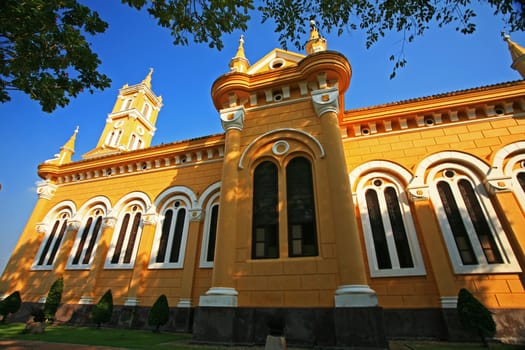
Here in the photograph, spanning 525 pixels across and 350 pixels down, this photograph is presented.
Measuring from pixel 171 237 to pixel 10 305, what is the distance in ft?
25.3

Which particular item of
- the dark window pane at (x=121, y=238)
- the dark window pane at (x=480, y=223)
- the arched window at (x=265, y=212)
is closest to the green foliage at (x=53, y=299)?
the dark window pane at (x=121, y=238)

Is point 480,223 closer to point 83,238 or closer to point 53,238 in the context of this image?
point 83,238

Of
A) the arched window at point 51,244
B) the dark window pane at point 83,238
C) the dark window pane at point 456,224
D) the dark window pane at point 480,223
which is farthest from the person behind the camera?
the arched window at point 51,244

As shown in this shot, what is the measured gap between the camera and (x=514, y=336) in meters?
6.97

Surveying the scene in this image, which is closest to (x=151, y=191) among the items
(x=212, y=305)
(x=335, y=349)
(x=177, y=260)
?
(x=177, y=260)

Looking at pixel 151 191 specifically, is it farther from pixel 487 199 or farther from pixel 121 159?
pixel 487 199

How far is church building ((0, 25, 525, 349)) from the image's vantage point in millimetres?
7066

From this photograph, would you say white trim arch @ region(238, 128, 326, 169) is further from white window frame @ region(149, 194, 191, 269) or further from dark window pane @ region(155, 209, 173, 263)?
dark window pane @ region(155, 209, 173, 263)

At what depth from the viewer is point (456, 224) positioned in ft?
29.0

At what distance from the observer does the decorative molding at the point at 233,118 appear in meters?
9.84

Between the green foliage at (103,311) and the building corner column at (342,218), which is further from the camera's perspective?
the green foliage at (103,311)

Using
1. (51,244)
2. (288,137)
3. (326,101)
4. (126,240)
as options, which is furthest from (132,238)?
(326,101)

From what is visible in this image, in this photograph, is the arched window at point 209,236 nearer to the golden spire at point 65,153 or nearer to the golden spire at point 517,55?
the golden spire at point 65,153

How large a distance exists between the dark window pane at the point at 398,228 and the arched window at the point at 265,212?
4.37 meters
